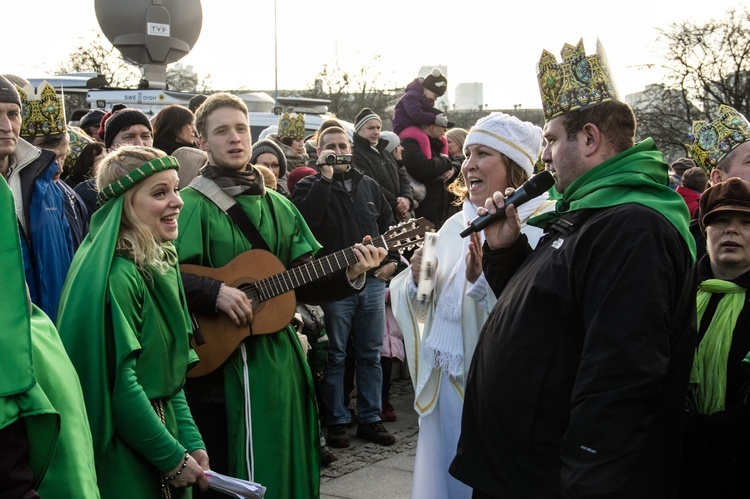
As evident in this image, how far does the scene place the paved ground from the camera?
5.67 meters

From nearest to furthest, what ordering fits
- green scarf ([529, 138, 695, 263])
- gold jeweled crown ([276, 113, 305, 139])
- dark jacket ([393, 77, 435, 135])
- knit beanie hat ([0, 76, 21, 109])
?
green scarf ([529, 138, 695, 263]) < knit beanie hat ([0, 76, 21, 109]) < gold jeweled crown ([276, 113, 305, 139]) < dark jacket ([393, 77, 435, 135])

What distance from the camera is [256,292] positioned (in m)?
4.40

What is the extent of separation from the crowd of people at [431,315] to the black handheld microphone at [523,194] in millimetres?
25

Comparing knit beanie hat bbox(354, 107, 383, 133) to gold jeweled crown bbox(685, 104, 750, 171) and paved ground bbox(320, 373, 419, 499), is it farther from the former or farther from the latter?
gold jeweled crown bbox(685, 104, 750, 171)

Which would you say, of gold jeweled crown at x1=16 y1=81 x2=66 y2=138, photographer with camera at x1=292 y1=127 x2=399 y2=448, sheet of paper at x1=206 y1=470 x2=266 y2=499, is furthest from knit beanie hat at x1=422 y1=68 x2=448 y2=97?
sheet of paper at x1=206 y1=470 x2=266 y2=499

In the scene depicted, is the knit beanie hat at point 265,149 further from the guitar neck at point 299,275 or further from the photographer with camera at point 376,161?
the guitar neck at point 299,275

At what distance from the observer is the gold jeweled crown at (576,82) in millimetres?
3094

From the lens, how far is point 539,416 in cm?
282

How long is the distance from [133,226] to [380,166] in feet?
15.5

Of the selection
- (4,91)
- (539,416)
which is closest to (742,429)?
(539,416)

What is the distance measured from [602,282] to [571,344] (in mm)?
236

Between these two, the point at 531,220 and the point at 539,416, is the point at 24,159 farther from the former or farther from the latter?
the point at 539,416

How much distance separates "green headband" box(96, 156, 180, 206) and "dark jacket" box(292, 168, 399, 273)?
2902 millimetres

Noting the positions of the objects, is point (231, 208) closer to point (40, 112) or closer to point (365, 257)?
point (365, 257)
